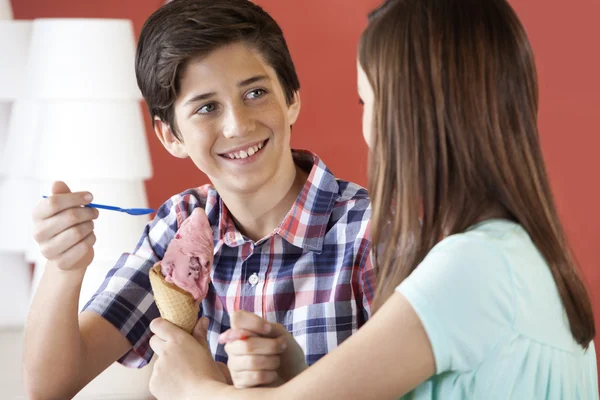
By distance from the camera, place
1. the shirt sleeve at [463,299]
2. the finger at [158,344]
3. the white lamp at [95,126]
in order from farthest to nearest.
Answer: the white lamp at [95,126] → the finger at [158,344] → the shirt sleeve at [463,299]

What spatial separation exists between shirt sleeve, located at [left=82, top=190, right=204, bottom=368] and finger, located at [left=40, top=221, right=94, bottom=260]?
23cm

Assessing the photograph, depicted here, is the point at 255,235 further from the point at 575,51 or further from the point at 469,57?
the point at 575,51

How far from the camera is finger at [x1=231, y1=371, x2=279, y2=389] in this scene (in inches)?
42.9

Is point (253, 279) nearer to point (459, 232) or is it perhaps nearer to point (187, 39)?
point (187, 39)

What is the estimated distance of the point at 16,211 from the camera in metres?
2.37

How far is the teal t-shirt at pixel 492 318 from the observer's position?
943 millimetres

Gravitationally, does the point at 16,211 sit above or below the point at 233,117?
below

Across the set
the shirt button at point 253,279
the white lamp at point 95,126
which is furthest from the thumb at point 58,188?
the white lamp at point 95,126

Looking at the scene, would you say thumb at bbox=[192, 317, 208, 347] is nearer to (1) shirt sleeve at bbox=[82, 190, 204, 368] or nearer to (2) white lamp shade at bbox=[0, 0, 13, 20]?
(1) shirt sleeve at bbox=[82, 190, 204, 368]

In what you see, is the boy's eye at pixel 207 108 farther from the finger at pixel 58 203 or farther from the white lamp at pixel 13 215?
the white lamp at pixel 13 215

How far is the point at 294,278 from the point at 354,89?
1.53m

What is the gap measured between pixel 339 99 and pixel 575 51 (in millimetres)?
847

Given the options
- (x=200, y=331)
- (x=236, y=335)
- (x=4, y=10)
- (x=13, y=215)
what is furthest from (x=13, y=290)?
(x=236, y=335)

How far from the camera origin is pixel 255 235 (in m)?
1.61
